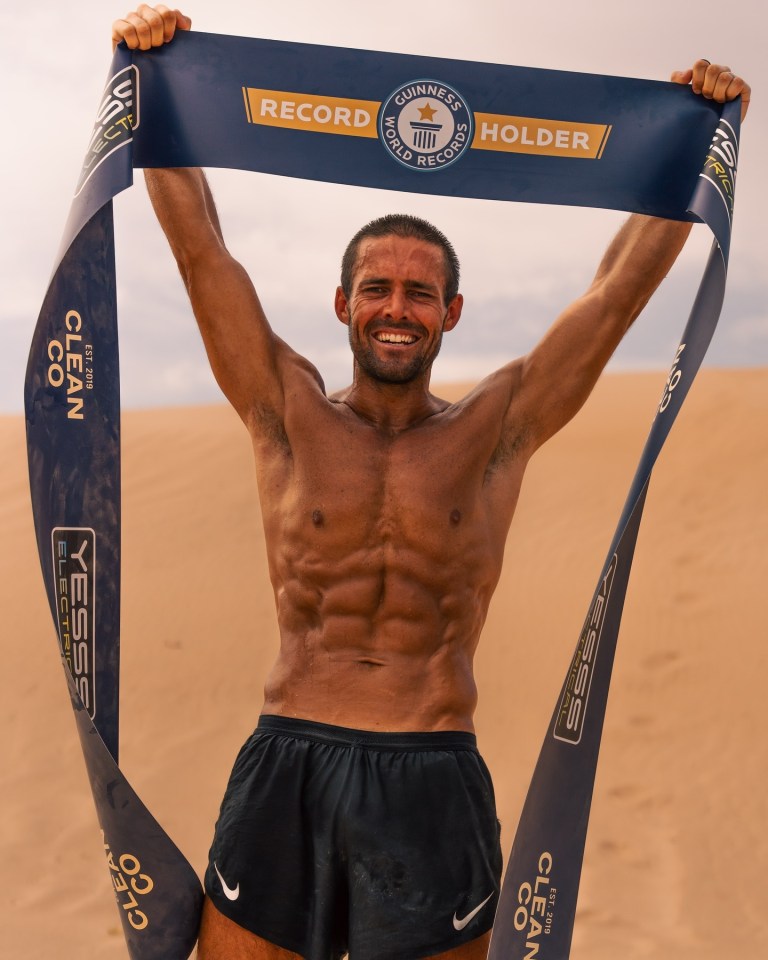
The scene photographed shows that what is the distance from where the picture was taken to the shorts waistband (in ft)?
10.3

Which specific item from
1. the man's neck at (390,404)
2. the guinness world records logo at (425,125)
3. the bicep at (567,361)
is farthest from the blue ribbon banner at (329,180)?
the man's neck at (390,404)

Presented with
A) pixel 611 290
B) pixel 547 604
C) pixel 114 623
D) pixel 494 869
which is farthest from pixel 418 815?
pixel 547 604

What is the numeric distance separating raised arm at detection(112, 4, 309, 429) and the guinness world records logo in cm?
59

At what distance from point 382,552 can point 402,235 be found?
872 millimetres

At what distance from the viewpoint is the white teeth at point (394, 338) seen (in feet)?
11.0

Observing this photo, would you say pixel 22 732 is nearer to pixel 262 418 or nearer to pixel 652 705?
pixel 652 705

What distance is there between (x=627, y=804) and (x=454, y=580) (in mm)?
6451

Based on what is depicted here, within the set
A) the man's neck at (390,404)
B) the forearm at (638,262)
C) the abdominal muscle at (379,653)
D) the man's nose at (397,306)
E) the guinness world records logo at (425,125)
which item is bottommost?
the abdominal muscle at (379,653)

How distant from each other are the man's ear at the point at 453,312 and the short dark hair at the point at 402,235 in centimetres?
2

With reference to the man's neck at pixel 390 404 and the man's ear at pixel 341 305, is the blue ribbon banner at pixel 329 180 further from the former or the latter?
the man's neck at pixel 390 404

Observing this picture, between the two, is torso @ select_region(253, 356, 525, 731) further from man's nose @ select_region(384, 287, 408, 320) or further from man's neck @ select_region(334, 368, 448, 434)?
man's nose @ select_region(384, 287, 408, 320)

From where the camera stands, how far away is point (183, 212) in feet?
11.2

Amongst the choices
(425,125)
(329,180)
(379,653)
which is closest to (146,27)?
(329,180)

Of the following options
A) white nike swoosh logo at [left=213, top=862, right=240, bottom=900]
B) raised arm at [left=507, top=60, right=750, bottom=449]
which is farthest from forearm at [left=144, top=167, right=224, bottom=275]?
white nike swoosh logo at [left=213, top=862, right=240, bottom=900]
